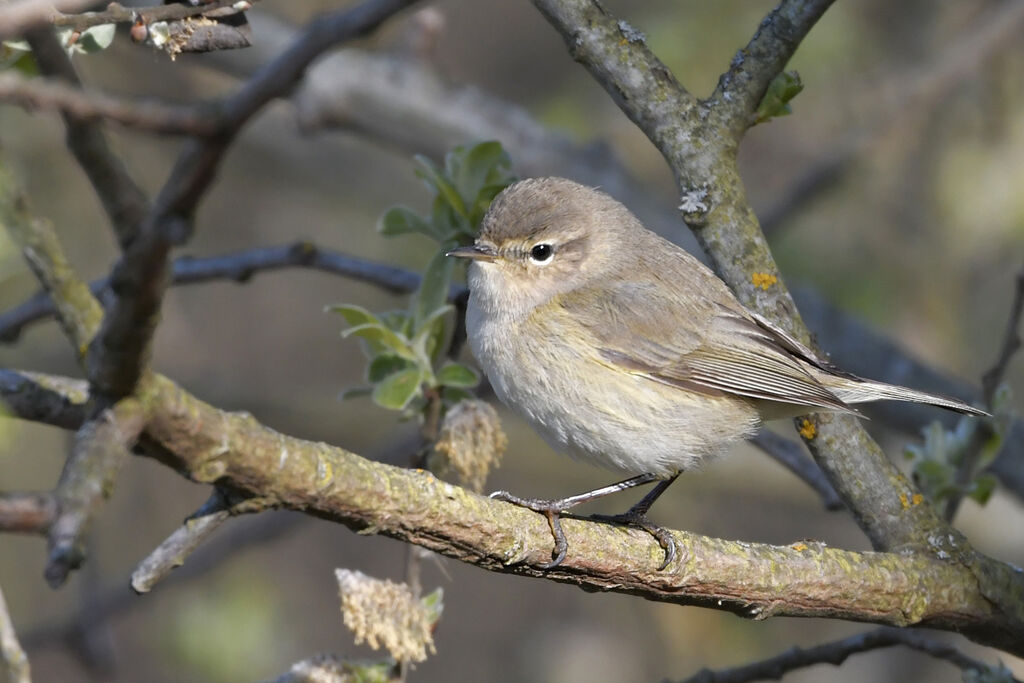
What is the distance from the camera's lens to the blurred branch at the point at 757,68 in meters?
2.80

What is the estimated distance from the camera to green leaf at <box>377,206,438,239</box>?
120 inches

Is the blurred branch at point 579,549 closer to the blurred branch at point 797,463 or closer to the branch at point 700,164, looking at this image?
the branch at point 700,164

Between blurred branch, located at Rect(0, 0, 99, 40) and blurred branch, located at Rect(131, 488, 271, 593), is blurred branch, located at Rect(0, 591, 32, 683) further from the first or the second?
blurred branch, located at Rect(0, 0, 99, 40)

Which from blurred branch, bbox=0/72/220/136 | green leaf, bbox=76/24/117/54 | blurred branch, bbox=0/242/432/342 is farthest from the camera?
blurred branch, bbox=0/242/432/342

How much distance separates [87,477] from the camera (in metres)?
1.19

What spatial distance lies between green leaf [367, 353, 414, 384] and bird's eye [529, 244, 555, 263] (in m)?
0.78

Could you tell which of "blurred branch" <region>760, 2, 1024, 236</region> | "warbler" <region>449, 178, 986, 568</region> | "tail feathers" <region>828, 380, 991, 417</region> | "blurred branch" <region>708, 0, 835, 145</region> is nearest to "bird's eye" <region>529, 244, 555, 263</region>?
"warbler" <region>449, 178, 986, 568</region>

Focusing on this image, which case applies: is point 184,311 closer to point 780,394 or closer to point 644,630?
point 644,630

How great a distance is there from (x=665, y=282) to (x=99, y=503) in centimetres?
246

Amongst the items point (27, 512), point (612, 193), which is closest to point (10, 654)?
point (27, 512)

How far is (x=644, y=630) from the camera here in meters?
6.27

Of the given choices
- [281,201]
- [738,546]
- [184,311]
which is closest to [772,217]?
[738,546]

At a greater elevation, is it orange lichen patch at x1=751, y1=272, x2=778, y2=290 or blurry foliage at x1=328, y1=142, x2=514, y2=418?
orange lichen patch at x1=751, y1=272, x2=778, y2=290

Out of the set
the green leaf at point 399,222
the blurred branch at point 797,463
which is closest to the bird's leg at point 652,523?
the blurred branch at point 797,463
